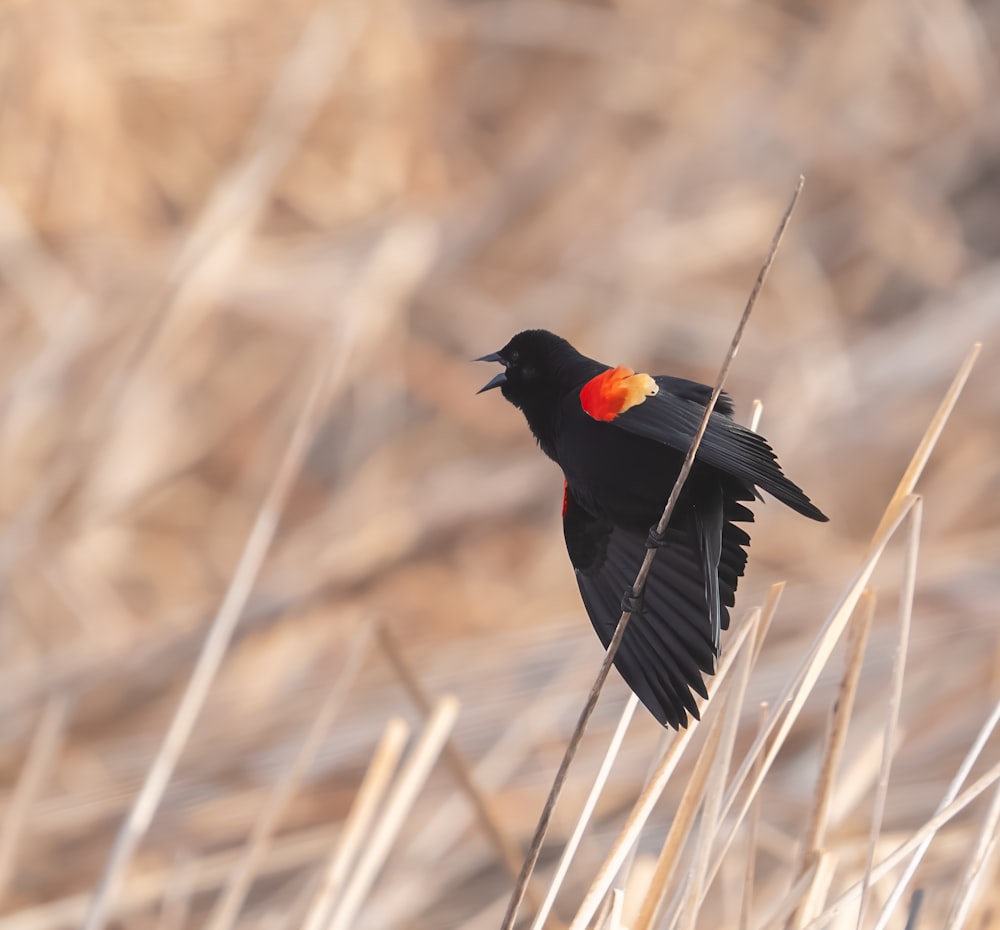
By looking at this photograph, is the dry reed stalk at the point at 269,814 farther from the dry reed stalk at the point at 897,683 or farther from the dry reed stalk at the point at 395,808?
the dry reed stalk at the point at 897,683

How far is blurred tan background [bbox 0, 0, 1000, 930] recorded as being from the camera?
2434 millimetres

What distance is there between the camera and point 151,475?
3.57 meters

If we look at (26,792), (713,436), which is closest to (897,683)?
(713,436)

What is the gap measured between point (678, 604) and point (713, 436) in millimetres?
160

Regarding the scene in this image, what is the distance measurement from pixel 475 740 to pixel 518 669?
0.16 m

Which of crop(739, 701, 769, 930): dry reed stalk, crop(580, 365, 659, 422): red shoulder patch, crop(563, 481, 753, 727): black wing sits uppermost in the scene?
crop(580, 365, 659, 422): red shoulder patch

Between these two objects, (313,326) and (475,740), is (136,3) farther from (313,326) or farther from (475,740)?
(475,740)

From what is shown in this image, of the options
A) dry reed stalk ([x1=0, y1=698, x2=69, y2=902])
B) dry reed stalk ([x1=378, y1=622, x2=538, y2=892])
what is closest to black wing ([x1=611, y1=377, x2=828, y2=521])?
dry reed stalk ([x1=378, y1=622, x2=538, y2=892])

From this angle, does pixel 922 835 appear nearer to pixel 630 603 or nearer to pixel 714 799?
pixel 714 799

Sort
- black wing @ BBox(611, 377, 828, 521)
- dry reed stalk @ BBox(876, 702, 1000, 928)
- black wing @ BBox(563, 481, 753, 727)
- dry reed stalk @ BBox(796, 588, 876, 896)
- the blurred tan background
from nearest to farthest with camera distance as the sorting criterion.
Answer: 1. black wing @ BBox(611, 377, 828, 521)
2. black wing @ BBox(563, 481, 753, 727)
3. dry reed stalk @ BBox(876, 702, 1000, 928)
4. dry reed stalk @ BBox(796, 588, 876, 896)
5. the blurred tan background

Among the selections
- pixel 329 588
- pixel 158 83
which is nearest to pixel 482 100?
pixel 158 83

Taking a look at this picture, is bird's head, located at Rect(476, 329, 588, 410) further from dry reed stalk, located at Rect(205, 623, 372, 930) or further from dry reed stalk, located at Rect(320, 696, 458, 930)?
dry reed stalk, located at Rect(205, 623, 372, 930)

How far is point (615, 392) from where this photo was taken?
3.26 ft

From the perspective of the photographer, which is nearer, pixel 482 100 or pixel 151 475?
pixel 151 475
